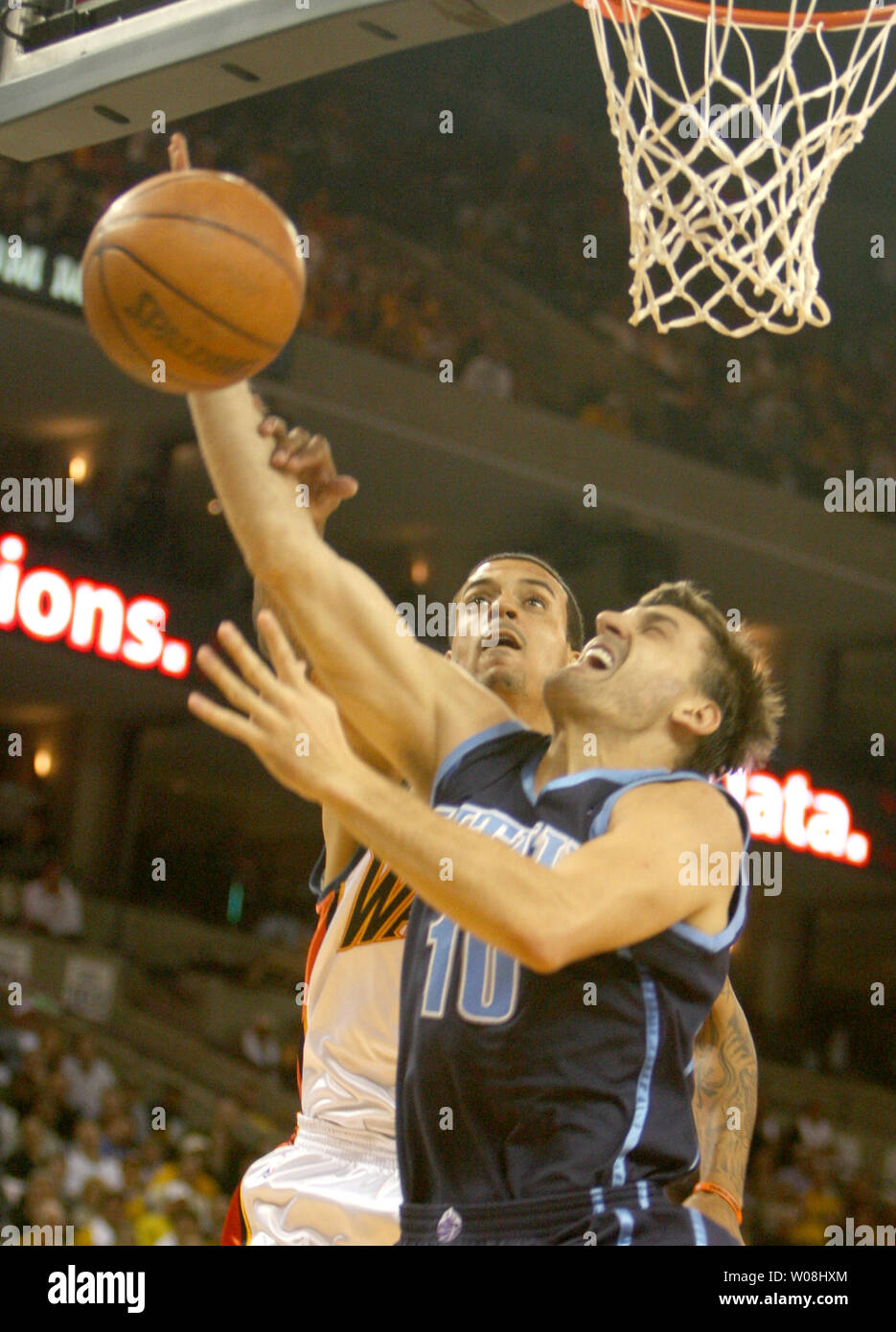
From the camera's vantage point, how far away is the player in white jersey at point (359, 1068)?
328cm

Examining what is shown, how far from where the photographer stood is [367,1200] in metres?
3.24

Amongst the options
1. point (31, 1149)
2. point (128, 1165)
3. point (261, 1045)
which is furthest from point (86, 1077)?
point (261, 1045)

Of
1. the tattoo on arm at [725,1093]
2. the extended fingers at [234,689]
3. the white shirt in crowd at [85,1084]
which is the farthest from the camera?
the white shirt in crowd at [85,1084]

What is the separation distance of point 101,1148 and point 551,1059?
22.5ft

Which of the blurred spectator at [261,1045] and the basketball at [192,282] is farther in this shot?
the blurred spectator at [261,1045]

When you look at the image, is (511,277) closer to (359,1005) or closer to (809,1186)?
(809,1186)

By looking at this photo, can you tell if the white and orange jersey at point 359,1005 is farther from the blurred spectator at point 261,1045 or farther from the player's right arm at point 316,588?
the blurred spectator at point 261,1045

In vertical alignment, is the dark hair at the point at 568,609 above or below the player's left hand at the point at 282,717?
above

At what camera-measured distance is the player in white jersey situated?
3.28 m

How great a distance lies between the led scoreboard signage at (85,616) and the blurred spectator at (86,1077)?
2689 millimetres

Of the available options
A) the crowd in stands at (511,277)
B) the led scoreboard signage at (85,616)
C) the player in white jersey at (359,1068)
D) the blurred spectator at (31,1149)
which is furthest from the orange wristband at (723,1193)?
the crowd in stands at (511,277)

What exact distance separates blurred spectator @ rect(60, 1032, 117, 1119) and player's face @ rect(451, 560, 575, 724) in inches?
247

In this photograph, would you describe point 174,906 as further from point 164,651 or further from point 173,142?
point 173,142
